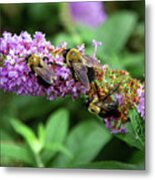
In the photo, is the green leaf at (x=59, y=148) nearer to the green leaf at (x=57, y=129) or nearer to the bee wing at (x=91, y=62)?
the green leaf at (x=57, y=129)

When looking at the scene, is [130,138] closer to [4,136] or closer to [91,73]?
[91,73]

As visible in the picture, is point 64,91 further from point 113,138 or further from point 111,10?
point 111,10

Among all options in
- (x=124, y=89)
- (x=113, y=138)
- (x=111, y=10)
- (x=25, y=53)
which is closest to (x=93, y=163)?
(x=113, y=138)

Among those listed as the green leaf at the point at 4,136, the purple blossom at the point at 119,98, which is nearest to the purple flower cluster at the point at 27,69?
the purple blossom at the point at 119,98

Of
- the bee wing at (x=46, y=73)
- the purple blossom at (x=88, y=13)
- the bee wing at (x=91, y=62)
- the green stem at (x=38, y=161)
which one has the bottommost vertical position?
the green stem at (x=38, y=161)

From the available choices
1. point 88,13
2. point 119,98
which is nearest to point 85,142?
point 119,98
